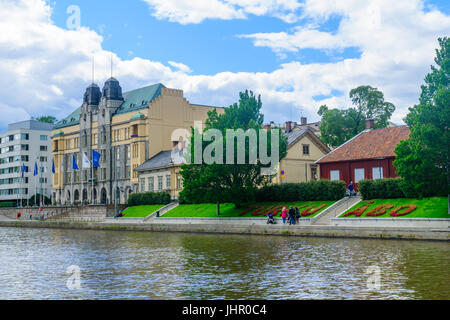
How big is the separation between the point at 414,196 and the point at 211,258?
80.2ft

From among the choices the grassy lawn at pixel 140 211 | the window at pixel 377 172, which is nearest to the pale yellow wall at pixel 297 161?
the window at pixel 377 172

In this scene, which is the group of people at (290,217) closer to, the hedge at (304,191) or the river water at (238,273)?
the hedge at (304,191)

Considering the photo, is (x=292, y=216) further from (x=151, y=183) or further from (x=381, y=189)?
(x=151, y=183)

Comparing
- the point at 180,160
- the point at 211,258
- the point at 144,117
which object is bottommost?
the point at 211,258

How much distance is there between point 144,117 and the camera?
93.5m

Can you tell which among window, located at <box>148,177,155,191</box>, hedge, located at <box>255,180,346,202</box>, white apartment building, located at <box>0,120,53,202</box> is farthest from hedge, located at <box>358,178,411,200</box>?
white apartment building, located at <box>0,120,53,202</box>

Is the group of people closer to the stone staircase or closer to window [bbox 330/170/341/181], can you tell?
the stone staircase

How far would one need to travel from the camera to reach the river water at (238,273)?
15.9 metres

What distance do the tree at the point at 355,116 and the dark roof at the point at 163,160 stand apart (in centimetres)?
2162

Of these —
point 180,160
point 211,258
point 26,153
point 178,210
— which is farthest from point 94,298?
point 26,153

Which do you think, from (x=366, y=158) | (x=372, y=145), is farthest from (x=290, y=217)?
(x=372, y=145)

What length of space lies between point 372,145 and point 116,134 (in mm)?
53757

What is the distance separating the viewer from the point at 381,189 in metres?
47.9
